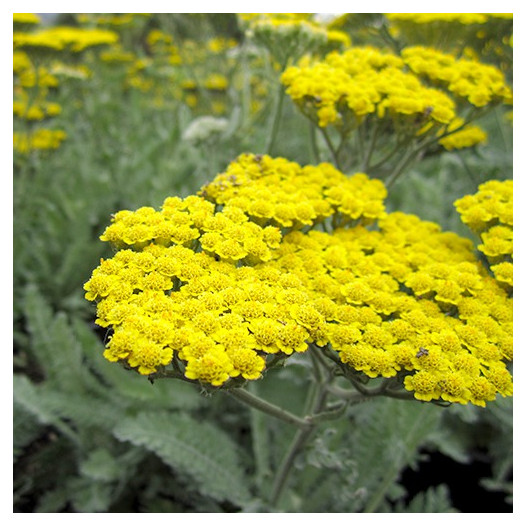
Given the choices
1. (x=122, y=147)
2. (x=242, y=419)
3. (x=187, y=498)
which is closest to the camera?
(x=187, y=498)

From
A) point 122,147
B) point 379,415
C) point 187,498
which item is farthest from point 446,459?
point 122,147

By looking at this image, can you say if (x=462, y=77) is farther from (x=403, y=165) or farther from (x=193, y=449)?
(x=193, y=449)

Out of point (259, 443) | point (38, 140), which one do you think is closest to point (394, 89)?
point (259, 443)

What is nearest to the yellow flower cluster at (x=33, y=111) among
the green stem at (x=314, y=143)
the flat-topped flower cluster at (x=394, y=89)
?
the green stem at (x=314, y=143)

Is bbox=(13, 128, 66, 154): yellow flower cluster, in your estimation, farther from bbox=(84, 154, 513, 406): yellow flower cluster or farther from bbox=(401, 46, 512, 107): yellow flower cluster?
bbox=(401, 46, 512, 107): yellow flower cluster

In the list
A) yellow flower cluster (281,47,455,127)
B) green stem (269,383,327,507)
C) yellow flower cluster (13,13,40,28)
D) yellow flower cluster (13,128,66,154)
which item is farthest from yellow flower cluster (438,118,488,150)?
yellow flower cluster (13,128,66,154)

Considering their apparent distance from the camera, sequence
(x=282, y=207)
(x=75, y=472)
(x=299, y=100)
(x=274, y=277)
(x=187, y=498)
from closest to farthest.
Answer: (x=274, y=277), (x=282, y=207), (x=299, y=100), (x=187, y=498), (x=75, y=472)

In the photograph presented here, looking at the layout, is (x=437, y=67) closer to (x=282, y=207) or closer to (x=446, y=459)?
(x=282, y=207)
